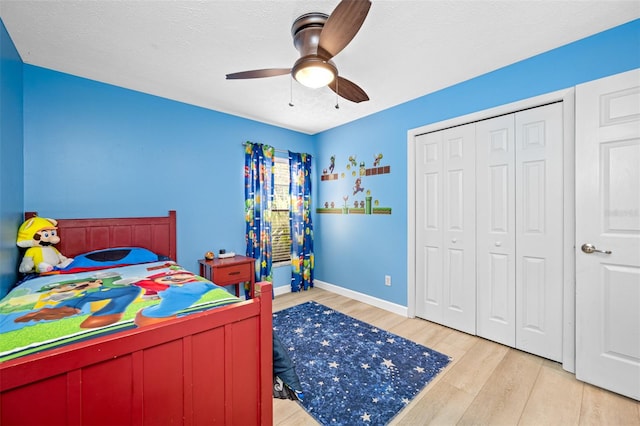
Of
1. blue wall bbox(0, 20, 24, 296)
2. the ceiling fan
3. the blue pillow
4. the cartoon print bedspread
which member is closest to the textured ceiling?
the ceiling fan

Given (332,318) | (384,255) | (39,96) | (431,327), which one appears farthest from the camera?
(384,255)

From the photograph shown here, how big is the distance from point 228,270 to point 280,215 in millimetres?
1231

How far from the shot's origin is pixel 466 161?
8.50 feet

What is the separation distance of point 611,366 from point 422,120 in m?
2.48

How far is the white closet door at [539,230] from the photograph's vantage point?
2.10 meters

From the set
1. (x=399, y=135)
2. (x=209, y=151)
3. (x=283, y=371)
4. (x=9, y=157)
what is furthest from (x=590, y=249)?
(x=9, y=157)

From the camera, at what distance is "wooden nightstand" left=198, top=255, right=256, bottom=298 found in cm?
287

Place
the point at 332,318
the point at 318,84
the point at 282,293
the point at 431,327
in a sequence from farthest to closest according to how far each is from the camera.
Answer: the point at 282,293 → the point at 332,318 → the point at 431,327 → the point at 318,84

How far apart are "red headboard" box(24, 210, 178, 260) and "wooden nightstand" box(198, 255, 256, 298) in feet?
1.25

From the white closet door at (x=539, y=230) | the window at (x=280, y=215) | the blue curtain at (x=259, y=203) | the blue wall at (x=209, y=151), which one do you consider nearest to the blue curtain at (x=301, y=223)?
the window at (x=280, y=215)

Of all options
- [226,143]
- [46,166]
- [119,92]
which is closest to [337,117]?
[226,143]

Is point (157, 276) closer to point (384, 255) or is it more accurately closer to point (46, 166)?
point (46, 166)

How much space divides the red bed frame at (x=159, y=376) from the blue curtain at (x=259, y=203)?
2341 mm

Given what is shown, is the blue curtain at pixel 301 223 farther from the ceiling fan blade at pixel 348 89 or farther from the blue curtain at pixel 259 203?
the ceiling fan blade at pixel 348 89
